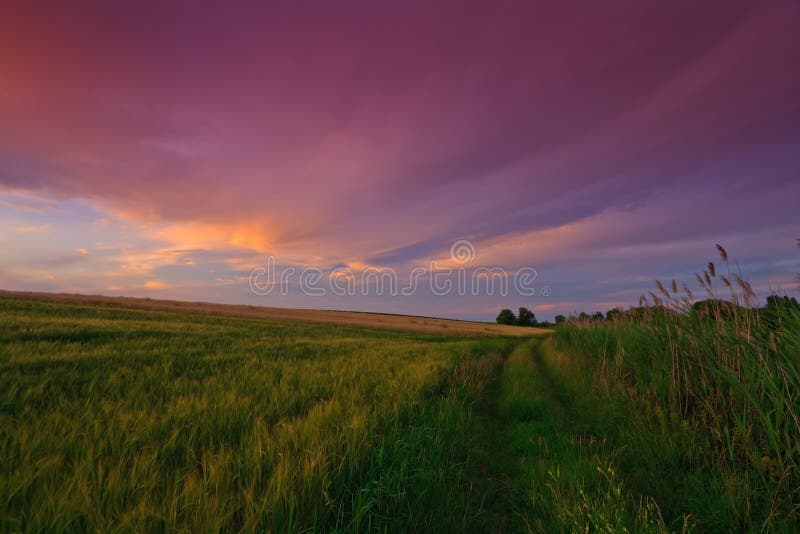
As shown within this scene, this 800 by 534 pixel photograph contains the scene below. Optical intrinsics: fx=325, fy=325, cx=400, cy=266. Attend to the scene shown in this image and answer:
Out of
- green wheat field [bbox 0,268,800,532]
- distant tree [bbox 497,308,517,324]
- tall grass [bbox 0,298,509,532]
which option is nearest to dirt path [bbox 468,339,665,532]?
green wheat field [bbox 0,268,800,532]

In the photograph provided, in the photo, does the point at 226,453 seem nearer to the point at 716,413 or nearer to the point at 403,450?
the point at 403,450

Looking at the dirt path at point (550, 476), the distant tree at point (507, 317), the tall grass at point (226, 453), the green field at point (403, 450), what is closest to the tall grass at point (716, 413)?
the green field at point (403, 450)

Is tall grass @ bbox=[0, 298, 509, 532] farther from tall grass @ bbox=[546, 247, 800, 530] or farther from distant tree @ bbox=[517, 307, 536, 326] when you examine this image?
distant tree @ bbox=[517, 307, 536, 326]

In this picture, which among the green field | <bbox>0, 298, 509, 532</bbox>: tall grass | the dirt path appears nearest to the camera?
<bbox>0, 298, 509, 532</bbox>: tall grass

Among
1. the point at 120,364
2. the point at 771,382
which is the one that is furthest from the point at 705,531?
the point at 120,364

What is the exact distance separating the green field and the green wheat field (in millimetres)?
26

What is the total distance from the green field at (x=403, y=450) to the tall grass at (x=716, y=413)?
31 mm

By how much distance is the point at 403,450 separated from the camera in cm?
375

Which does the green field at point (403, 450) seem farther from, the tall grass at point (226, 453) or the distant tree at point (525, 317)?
the distant tree at point (525, 317)

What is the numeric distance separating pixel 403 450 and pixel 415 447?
328mm

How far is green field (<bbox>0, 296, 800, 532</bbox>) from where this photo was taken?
97.5 inches

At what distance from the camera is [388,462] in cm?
356

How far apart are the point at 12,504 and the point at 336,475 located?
221cm

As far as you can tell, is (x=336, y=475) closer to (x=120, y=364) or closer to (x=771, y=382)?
(x=771, y=382)
